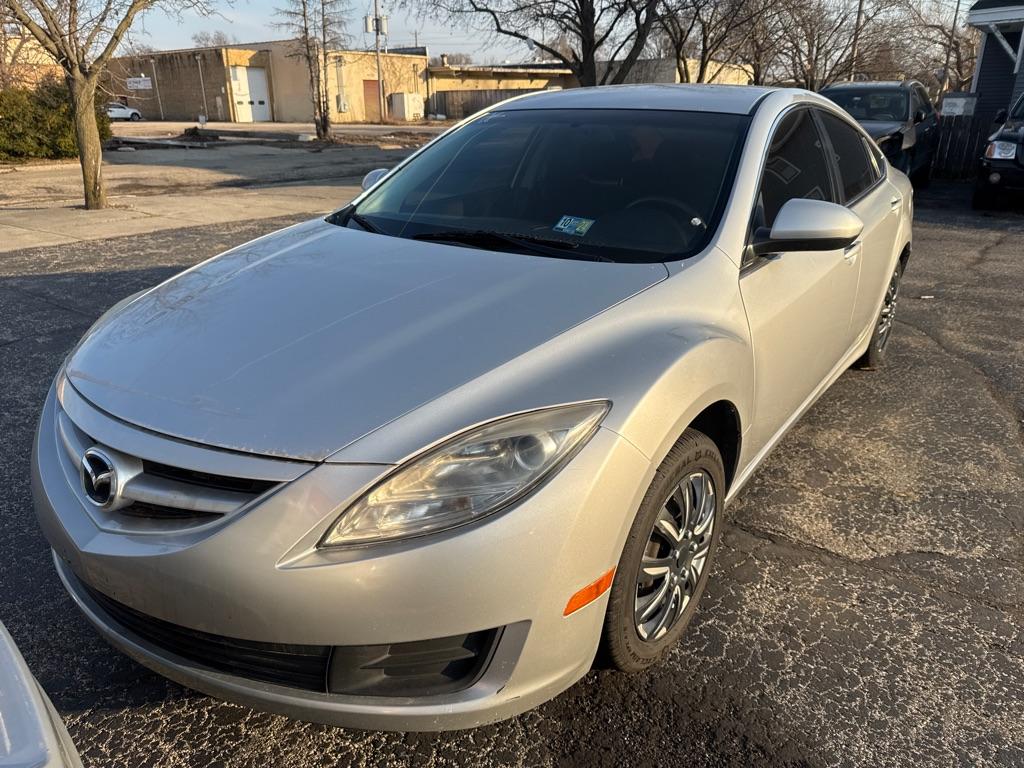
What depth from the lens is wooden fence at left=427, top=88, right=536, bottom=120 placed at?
5262 centimetres

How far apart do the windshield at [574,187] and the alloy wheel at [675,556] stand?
2.59 feet

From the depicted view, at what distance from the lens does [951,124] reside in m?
14.5

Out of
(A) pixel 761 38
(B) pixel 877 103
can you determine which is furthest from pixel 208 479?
(A) pixel 761 38

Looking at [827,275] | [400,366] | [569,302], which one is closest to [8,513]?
[400,366]

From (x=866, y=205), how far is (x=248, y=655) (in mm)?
3465

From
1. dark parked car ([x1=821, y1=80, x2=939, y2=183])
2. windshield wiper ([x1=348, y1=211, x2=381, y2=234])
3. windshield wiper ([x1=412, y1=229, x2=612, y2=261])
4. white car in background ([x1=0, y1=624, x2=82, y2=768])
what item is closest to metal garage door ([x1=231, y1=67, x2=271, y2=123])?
dark parked car ([x1=821, y1=80, x2=939, y2=183])

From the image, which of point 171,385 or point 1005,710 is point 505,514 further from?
point 1005,710

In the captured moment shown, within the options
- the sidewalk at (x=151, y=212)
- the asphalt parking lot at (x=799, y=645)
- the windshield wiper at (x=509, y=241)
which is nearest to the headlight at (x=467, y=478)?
the asphalt parking lot at (x=799, y=645)

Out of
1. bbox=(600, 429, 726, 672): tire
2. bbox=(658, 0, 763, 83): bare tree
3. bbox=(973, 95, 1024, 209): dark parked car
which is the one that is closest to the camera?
bbox=(600, 429, 726, 672): tire

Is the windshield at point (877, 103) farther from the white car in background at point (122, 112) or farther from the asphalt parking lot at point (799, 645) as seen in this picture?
the white car in background at point (122, 112)

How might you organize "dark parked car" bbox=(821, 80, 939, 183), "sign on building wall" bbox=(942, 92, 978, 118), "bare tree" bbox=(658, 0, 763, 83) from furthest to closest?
"bare tree" bbox=(658, 0, 763, 83)
"sign on building wall" bbox=(942, 92, 978, 118)
"dark parked car" bbox=(821, 80, 939, 183)

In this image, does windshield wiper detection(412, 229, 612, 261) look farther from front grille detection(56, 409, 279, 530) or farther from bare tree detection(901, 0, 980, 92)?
bare tree detection(901, 0, 980, 92)

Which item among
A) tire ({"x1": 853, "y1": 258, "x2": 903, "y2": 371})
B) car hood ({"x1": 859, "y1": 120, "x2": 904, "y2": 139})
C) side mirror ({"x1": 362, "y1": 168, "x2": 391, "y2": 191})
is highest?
car hood ({"x1": 859, "y1": 120, "x2": 904, "y2": 139})

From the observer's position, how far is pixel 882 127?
11.3 metres
